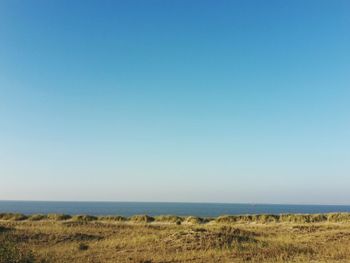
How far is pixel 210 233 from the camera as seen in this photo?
107ft

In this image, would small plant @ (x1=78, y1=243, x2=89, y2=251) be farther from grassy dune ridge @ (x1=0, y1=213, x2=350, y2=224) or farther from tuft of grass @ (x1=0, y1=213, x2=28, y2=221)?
tuft of grass @ (x1=0, y1=213, x2=28, y2=221)

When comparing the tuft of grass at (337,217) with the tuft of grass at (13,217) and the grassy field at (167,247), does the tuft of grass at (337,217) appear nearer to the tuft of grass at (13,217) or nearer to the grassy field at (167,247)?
the grassy field at (167,247)

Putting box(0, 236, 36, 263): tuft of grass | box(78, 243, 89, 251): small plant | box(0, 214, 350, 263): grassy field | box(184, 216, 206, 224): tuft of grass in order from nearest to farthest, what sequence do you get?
box(0, 236, 36, 263): tuft of grass
box(0, 214, 350, 263): grassy field
box(78, 243, 89, 251): small plant
box(184, 216, 206, 224): tuft of grass

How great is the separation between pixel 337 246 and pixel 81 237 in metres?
17.7

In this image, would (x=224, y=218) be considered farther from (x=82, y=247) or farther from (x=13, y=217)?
(x=82, y=247)

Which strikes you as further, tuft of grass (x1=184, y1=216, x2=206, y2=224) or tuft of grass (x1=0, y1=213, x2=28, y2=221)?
tuft of grass (x1=0, y1=213, x2=28, y2=221)

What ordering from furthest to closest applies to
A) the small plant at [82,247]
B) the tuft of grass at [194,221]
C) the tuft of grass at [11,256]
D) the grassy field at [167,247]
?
the tuft of grass at [194,221] < the small plant at [82,247] < the grassy field at [167,247] < the tuft of grass at [11,256]

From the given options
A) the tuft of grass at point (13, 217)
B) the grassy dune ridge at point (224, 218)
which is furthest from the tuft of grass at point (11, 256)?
the tuft of grass at point (13, 217)

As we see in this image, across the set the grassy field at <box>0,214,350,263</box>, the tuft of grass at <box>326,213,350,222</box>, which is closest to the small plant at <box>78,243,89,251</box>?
the grassy field at <box>0,214,350,263</box>

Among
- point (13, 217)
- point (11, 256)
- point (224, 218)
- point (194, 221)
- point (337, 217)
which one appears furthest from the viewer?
point (224, 218)

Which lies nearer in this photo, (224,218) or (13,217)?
(13,217)

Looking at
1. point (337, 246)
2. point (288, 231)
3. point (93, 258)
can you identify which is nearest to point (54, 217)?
point (288, 231)

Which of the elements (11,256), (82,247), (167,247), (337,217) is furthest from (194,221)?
(11,256)

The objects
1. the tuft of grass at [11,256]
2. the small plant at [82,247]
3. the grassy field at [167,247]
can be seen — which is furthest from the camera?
the small plant at [82,247]
